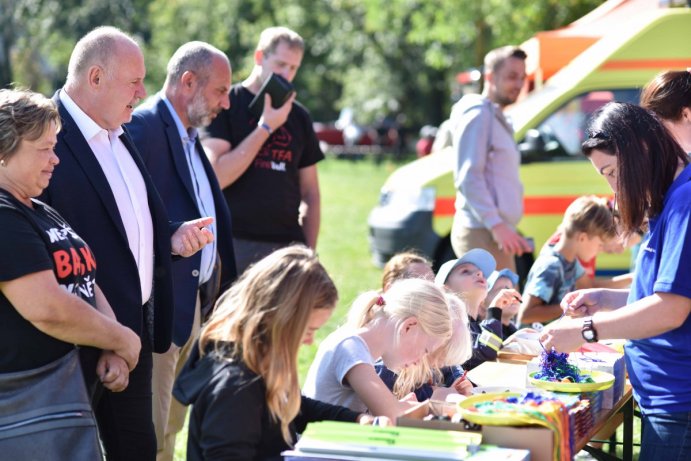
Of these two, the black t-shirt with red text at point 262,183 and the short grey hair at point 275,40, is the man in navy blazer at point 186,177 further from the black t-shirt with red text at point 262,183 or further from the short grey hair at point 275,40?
the short grey hair at point 275,40

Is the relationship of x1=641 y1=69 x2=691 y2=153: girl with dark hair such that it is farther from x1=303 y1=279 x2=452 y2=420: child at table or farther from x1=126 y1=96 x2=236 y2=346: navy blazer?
x1=126 y1=96 x2=236 y2=346: navy blazer

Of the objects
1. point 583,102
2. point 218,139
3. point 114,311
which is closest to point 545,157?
point 583,102

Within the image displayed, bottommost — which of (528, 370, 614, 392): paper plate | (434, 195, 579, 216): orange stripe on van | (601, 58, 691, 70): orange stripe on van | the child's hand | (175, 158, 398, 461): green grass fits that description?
(175, 158, 398, 461): green grass

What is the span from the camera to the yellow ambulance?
8141 mm

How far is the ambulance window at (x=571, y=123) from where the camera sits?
27.3ft

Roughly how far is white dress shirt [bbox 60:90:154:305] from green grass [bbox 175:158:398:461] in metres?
0.72

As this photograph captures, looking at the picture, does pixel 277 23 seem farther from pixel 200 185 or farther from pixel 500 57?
pixel 200 185

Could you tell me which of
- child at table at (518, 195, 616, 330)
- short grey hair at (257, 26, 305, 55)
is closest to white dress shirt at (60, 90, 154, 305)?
short grey hair at (257, 26, 305, 55)

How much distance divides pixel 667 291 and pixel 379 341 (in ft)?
3.36

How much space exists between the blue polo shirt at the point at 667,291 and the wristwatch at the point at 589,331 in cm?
16

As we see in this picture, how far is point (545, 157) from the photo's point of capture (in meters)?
8.25

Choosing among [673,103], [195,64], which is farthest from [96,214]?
[673,103]

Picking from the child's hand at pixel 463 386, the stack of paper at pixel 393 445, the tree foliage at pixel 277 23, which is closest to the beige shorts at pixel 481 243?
the child's hand at pixel 463 386

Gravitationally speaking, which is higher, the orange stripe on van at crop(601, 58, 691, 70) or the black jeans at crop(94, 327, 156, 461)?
the orange stripe on van at crop(601, 58, 691, 70)
